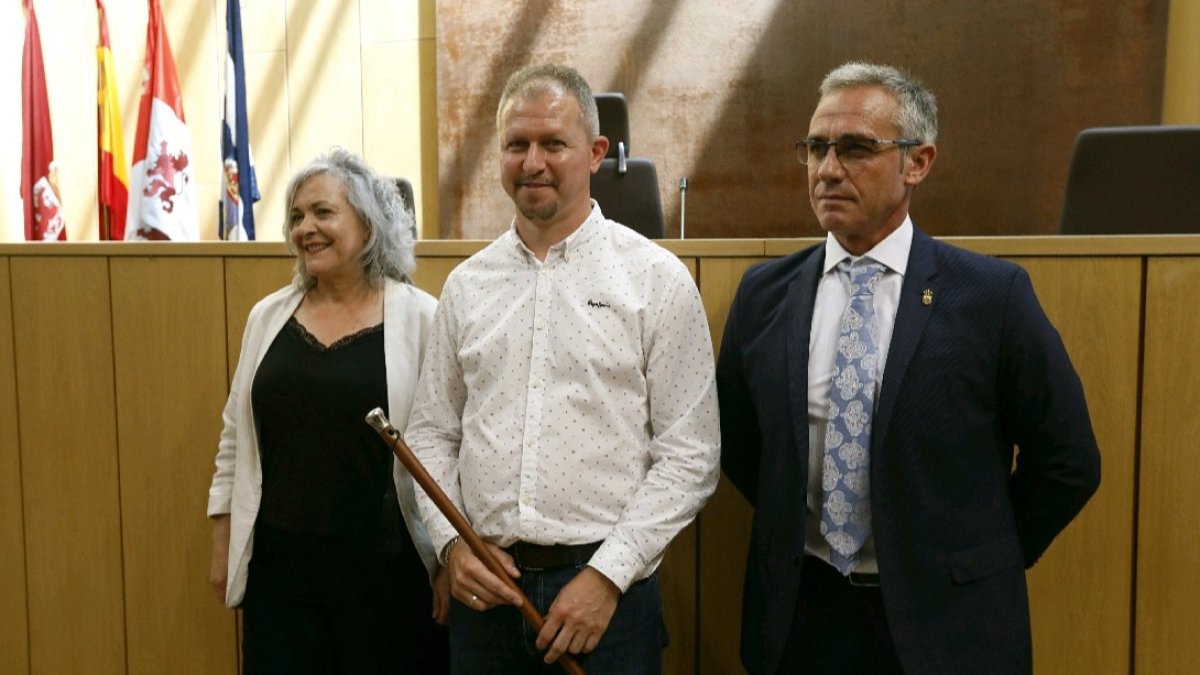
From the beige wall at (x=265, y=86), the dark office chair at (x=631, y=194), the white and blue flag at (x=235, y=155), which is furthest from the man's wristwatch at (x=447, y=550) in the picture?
the beige wall at (x=265, y=86)

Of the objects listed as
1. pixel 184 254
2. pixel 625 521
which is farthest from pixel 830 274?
pixel 184 254

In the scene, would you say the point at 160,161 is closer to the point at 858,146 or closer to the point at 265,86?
the point at 265,86

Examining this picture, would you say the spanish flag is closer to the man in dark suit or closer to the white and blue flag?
the white and blue flag

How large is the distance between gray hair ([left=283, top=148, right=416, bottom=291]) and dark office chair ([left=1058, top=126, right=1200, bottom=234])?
74.9 inches

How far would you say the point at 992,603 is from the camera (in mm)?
1379

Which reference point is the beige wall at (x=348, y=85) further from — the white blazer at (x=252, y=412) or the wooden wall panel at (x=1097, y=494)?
the white blazer at (x=252, y=412)

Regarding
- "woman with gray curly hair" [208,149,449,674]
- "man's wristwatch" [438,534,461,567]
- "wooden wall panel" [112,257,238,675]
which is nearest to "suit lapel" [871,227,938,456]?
"man's wristwatch" [438,534,461,567]

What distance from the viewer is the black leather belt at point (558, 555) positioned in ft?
4.76

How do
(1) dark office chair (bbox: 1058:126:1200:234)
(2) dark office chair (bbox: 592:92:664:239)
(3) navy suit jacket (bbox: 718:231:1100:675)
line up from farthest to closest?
(2) dark office chair (bbox: 592:92:664:239) → (1) dark office chair (bbox: 1058:126:1200:234) → (3) navy suit jacket (bbox: 718:231:1100:675)

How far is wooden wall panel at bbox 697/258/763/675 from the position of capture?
75.0 inches

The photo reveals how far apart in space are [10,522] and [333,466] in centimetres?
118

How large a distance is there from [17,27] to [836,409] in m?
4.77

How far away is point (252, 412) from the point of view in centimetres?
185

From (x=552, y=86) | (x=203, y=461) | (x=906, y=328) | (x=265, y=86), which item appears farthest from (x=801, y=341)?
(x=265, y=86)
